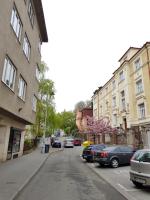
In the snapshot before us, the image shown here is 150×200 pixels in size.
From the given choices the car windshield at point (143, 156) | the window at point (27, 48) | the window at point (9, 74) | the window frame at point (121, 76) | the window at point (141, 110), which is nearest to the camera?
the car windshield at point (143, 156)

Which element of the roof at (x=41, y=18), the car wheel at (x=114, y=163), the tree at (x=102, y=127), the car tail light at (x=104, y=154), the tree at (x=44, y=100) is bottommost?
the car wheel at (x=114, y=163)

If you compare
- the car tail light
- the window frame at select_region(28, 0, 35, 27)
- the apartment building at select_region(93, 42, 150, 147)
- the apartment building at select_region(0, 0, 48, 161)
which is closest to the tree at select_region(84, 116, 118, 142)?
the apartment building at select_region(93, 42, 150, 147)

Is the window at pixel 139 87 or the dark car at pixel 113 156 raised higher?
the window at pixel 139 87

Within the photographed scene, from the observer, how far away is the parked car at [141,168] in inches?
301

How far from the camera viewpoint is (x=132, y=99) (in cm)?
3044

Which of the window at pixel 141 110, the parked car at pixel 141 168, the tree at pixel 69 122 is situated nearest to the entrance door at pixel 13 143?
the parked car at pixel 141 168

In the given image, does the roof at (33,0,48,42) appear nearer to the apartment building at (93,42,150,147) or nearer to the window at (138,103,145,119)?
the apartment building at (93,42,150,147)

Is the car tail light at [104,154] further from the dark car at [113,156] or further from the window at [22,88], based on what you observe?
the window at [22,88]

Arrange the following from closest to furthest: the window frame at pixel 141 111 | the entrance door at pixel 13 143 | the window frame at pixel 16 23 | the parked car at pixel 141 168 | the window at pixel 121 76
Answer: the parked car at pixel 141 168
the window frame at pixel 16 23
the entrance door at pixel 13 143
the window frame at pixel 141 111
the window at pixel 121 76

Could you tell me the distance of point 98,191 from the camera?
8062 mm

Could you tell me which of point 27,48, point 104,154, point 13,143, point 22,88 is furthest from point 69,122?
point 104,154

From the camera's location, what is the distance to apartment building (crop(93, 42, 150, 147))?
26625 mm

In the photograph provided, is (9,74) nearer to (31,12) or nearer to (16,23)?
(16,23)

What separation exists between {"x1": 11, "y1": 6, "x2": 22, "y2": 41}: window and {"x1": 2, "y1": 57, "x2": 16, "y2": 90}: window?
2.40m
